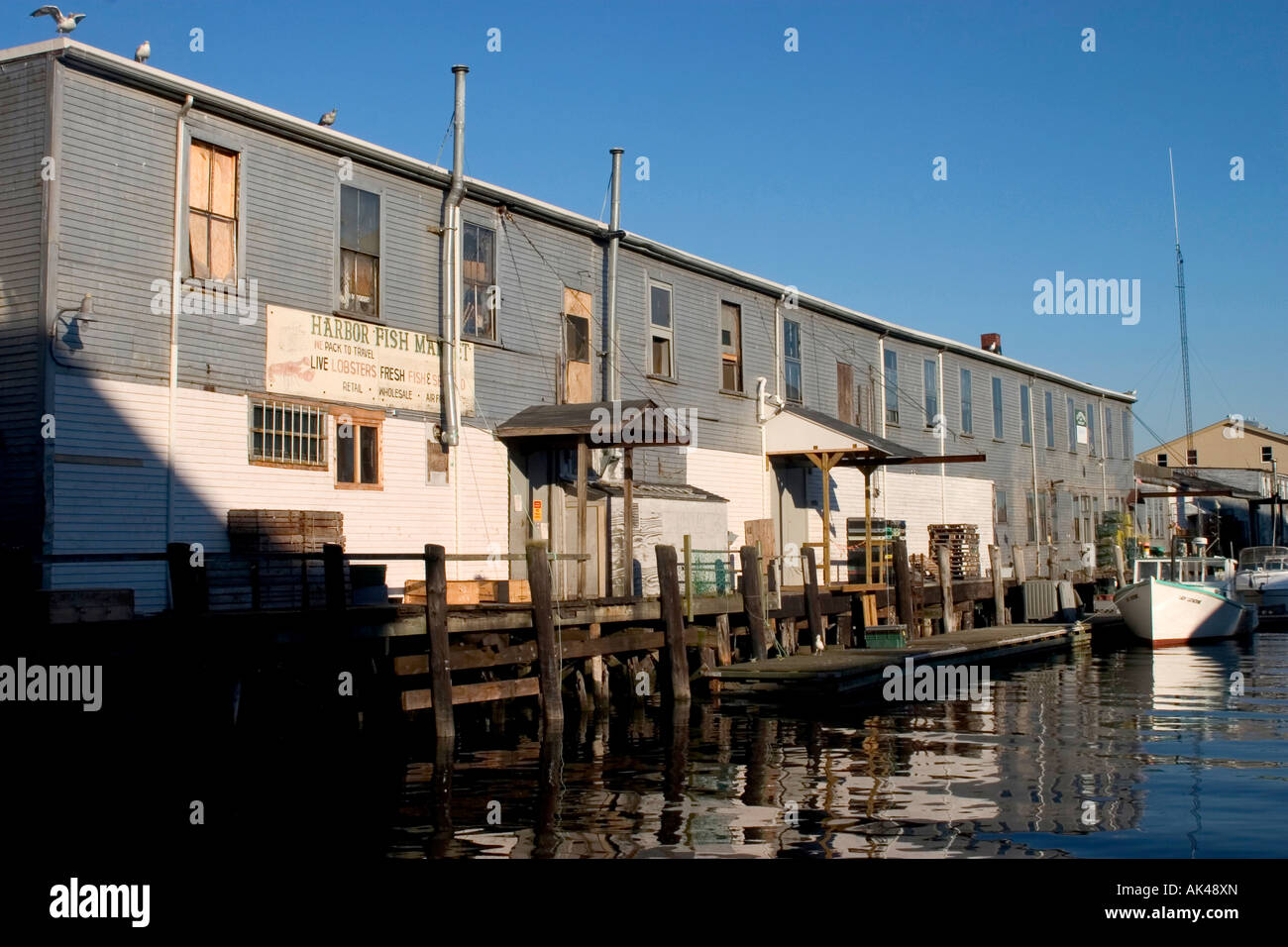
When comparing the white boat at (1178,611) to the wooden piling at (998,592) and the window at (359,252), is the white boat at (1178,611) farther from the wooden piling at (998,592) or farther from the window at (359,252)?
the window at (359,252)

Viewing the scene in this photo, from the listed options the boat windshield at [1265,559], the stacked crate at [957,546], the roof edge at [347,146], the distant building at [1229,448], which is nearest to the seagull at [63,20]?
the roof edge at [347,146]

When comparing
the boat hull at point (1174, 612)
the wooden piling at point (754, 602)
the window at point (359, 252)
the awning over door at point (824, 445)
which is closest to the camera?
the window at point (359, 252)

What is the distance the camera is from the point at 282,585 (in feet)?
60.6

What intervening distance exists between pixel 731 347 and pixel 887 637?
25.6ft

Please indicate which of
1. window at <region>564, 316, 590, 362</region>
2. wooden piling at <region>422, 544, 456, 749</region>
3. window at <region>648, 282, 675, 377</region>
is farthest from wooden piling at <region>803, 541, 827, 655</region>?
wooden piling at <region>422, 544, 456, 749</region>

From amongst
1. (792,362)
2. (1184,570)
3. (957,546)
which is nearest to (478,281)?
→ (792,362)

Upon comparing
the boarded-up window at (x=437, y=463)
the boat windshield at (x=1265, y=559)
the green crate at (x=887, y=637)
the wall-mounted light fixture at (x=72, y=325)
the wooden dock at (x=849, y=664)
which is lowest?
the wooden dock at (x=849, y=664)

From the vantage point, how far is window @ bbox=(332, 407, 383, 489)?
67.3 ft

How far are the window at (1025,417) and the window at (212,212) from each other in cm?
3220

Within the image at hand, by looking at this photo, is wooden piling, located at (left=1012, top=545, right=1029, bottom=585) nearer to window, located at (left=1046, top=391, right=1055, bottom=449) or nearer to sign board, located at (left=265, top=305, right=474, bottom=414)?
window, located at (left=1046, top=391, right=1055, bottom=449)

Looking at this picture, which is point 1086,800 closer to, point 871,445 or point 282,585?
point 282,585

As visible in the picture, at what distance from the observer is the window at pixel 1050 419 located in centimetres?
4747

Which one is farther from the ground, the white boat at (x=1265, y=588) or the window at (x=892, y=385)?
the window at (x=892, y=385)

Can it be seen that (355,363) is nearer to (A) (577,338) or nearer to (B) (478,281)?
(B) (478,281)
